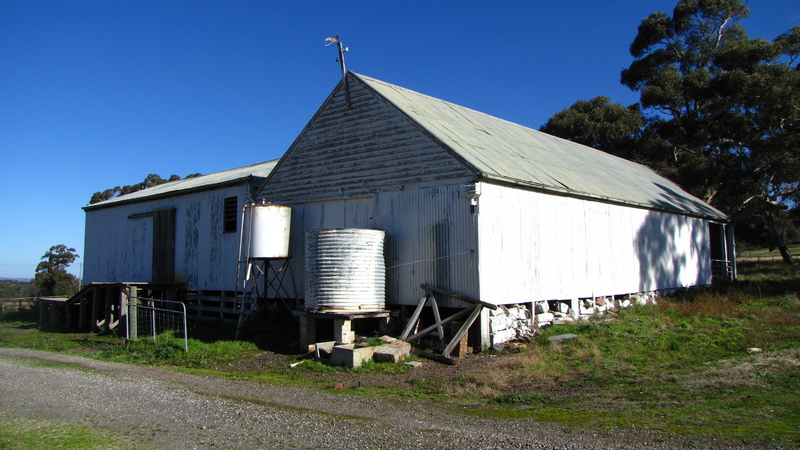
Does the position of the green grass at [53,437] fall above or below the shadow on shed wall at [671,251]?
below

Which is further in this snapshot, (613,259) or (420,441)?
(613,259)

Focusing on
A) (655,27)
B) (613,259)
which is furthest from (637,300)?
(655,27)

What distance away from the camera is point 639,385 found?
888 cm

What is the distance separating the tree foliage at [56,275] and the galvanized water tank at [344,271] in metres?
22.7

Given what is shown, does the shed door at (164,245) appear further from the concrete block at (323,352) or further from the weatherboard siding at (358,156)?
the concrete block at (323,352)

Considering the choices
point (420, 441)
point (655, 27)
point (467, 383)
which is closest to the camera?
point (420, 441)

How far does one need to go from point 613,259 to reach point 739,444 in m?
11.6

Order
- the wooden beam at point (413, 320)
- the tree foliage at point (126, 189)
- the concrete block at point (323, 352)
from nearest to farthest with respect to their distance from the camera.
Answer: the concrete block at point (323, 352), the wooden beam at point (413, 320), the tree foliage at point (126, 189)

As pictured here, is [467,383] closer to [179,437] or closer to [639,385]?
[639,385]

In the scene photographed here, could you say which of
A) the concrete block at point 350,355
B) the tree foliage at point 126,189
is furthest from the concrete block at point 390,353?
the tree foliage at point 126,189

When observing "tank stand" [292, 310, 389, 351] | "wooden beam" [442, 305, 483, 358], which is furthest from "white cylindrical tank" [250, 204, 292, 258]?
"wooden beam" [442, 305, 483, 358]

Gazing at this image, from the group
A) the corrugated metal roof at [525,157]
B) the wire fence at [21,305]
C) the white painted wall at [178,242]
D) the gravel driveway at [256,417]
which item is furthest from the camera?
the wire fence at [21,305]

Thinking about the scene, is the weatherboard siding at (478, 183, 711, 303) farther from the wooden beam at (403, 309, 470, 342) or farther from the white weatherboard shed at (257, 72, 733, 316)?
the wooden beam at (403, 309, 470, 342)

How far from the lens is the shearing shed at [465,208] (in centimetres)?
1266
